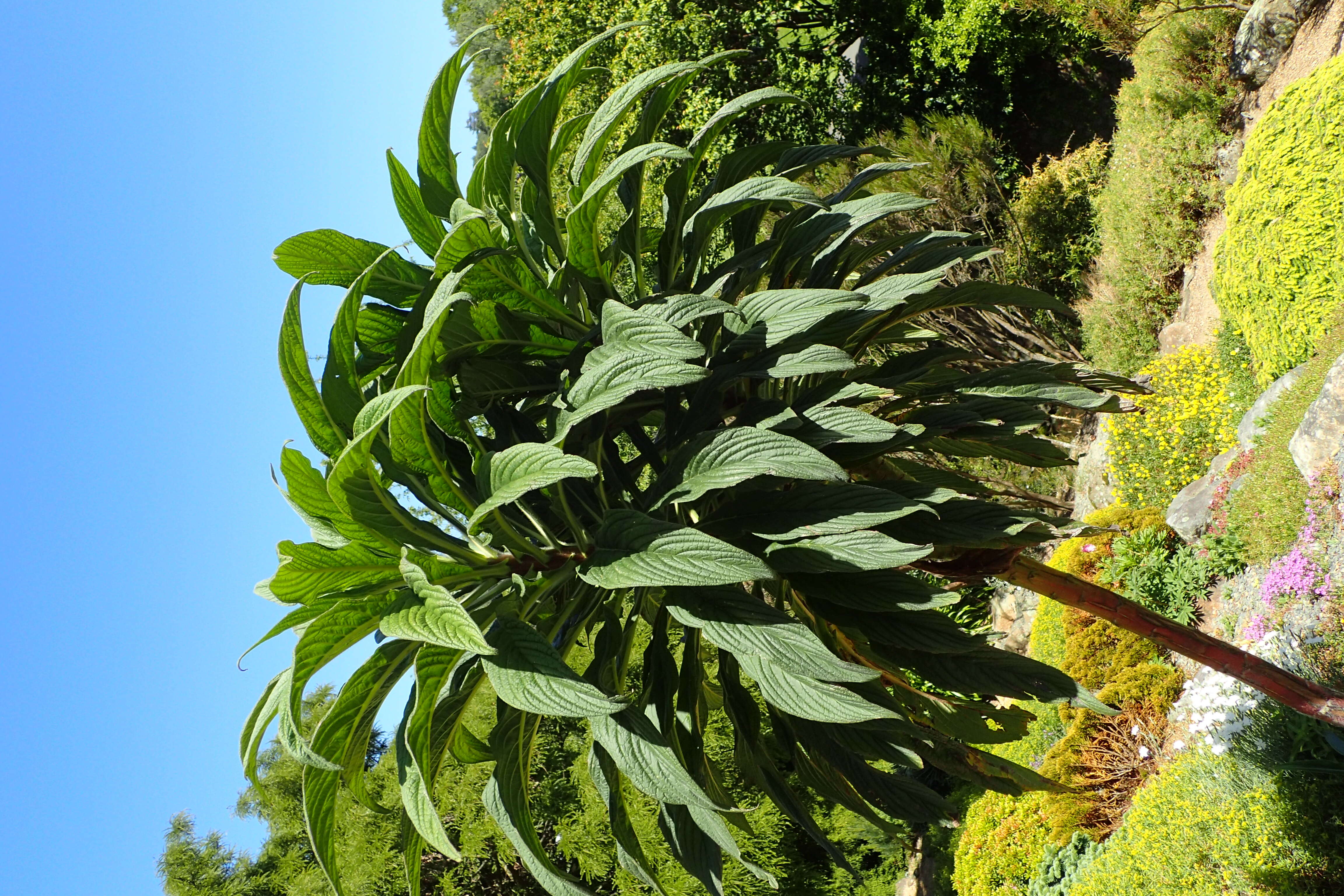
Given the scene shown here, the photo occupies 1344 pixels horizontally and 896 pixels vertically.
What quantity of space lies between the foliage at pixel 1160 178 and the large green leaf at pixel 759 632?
7.04 meters

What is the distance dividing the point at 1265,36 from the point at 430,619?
776 centimetres

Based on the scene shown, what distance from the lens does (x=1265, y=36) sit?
655cm

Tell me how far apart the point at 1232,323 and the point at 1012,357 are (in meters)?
2.58

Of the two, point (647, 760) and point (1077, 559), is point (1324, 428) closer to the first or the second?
point (1077, 559)

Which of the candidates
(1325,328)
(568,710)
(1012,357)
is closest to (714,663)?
(1012,357)

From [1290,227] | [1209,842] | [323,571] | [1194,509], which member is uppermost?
[323,571]

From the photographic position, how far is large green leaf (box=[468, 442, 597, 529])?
140 cm

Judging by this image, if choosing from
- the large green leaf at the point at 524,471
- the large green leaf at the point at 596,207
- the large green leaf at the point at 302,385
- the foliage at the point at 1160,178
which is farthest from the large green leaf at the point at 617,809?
the foliage at the point at 1160,178

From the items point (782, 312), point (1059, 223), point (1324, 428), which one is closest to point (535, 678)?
point (782, 312)

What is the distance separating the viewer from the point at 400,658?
1.65 metres

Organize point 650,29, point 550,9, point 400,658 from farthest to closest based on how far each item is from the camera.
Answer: point 550,9, point 650,29, point 400,658

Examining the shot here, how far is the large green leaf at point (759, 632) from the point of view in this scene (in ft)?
4.88

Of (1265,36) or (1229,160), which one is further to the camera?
(1229,160)

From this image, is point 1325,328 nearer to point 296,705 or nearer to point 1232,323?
point 1232,323
